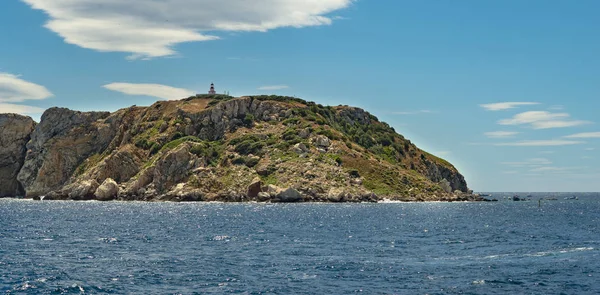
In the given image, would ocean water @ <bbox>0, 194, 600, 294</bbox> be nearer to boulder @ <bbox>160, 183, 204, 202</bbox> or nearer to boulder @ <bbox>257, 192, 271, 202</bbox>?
boulder @ <bbox>257, 192, 271, 202</bbox>

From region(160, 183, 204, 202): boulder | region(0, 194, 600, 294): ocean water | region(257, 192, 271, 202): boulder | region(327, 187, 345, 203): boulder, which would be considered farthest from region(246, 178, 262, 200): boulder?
region(0, 194, 600, 294): ocean water

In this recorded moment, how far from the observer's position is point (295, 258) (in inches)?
2549

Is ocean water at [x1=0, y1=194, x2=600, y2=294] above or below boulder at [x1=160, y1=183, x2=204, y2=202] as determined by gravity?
below

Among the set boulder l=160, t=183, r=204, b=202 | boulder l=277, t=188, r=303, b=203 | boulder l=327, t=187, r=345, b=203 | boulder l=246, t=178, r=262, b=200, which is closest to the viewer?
boulder l=277, t=188, r=303, b=203

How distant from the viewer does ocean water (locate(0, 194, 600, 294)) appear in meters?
49.4

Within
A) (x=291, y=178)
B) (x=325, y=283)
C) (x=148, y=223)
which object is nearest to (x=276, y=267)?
(x=325, y=283)

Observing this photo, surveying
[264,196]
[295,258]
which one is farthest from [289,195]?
[295,258]

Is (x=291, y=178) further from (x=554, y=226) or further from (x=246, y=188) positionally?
(x=554, y=226)

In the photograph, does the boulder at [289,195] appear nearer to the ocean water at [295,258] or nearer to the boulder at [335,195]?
the boulder at [335,195]

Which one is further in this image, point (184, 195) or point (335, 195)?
point (184, 195)

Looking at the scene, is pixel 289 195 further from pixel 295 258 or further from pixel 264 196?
pixel 295 258

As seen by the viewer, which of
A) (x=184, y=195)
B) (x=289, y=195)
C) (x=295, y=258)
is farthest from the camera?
(x=184, y=195)

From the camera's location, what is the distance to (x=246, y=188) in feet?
643

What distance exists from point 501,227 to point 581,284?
57892mm
